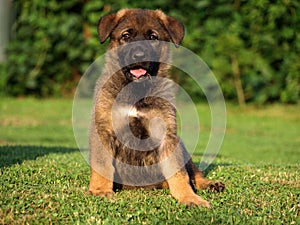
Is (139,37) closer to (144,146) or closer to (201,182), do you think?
(144,146)

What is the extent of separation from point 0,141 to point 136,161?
6643 millimetres

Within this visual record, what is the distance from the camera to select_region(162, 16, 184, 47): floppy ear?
20.1ft

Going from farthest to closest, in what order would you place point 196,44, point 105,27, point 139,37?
point 196,44, point 105,27, point 139,37

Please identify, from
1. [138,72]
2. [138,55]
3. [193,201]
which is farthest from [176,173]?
[138,55]

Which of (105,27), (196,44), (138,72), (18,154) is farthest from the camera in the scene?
(196,44)

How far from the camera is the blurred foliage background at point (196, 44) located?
16219mm

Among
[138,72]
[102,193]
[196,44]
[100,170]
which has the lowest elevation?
[196,44]

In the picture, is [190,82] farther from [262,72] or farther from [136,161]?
[136,161]

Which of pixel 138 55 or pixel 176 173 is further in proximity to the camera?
pixel 138 55

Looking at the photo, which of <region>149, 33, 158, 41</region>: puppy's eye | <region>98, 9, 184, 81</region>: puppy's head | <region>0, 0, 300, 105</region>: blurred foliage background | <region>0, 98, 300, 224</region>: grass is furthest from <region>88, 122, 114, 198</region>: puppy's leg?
<region>0, 0, 300, 105</region>: blurred foliage background

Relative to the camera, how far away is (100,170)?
5422mm

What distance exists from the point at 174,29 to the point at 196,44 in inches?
423

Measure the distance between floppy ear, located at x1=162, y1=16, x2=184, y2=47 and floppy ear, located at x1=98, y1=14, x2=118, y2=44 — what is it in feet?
1.88

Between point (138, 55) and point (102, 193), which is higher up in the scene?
point (138, 55)
